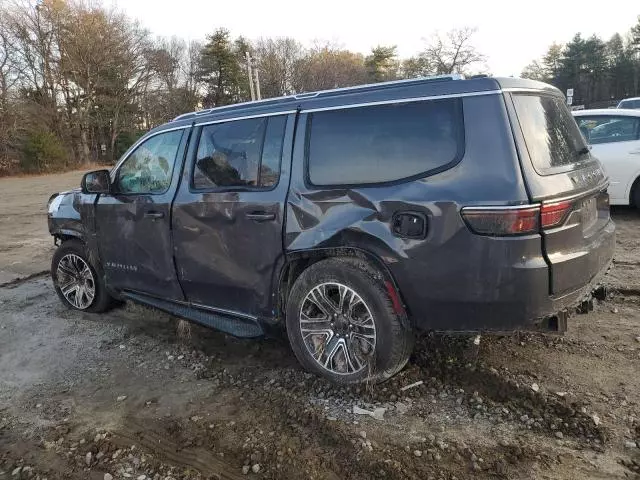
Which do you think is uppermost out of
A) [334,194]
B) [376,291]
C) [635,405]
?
[334,194]

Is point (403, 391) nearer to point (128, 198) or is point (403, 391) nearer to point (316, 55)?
point (128, 198)

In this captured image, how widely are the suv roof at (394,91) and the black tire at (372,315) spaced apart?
41.0 inches

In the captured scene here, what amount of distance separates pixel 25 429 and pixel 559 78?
71.1 meters

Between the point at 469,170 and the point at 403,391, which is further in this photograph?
the point at 403,391

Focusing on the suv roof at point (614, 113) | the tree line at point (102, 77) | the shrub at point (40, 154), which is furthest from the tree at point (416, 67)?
the suv roof at point (614, 113)

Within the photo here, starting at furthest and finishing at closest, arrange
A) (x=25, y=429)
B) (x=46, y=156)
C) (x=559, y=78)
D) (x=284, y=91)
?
(x=559, y=78) → (x=284, y=91) → (x=46, y=156) → (x=25, y=429)

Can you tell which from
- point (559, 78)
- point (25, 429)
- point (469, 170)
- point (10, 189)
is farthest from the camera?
point (559, 78)

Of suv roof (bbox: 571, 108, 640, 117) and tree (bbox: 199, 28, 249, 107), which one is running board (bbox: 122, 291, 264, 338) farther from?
tree (bbox: 199, 28, 249, 107)

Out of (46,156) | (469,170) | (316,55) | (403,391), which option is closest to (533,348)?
(403,391)

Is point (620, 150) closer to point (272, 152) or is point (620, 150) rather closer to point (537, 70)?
point (272, 152)

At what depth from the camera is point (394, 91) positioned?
124 inches

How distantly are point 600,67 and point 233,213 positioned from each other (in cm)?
6809

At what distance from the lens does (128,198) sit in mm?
4508

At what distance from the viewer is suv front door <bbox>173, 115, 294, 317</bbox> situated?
11.8 ft
